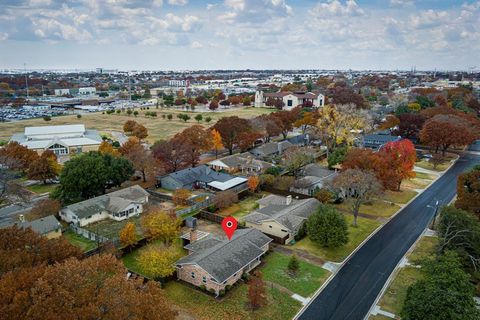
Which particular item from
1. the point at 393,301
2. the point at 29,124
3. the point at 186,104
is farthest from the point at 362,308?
the point at 186,104

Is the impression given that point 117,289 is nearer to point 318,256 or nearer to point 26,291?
point 26,291

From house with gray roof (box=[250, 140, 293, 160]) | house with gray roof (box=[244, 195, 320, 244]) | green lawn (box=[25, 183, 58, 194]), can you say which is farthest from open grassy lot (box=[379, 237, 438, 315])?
green lawn (box=[25, 183, 58, 194])

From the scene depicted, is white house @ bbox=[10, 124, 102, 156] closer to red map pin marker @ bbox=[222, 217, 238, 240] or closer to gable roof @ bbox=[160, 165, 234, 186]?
gable roof @ bbox=[160, 165, 234, 186]

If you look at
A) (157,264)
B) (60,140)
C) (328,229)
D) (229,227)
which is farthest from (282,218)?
(60,140)

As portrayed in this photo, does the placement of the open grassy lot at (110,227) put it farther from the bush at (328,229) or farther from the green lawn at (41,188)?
the bush at (328,229)

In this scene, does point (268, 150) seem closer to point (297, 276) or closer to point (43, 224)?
point (297, 276)
